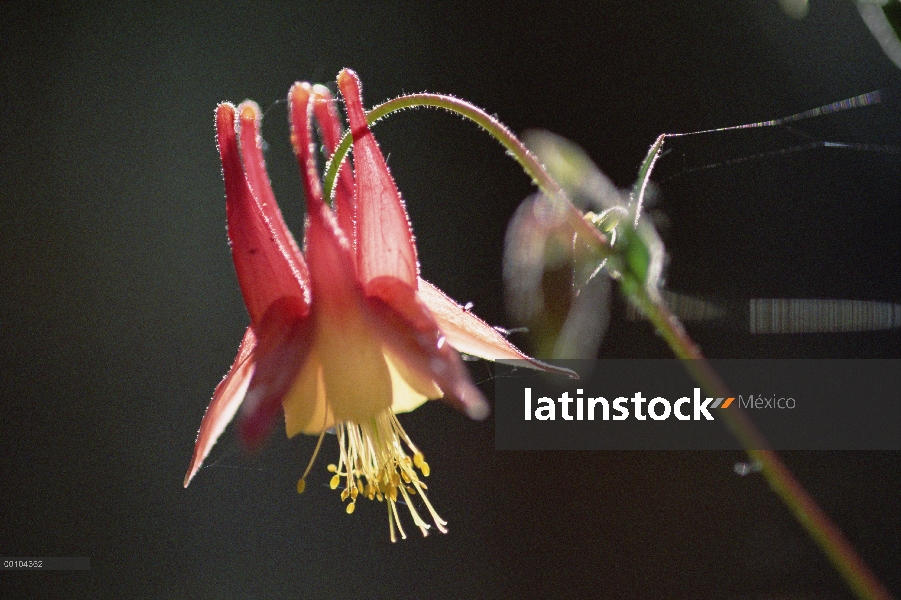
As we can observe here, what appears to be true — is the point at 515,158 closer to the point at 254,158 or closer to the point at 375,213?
the point at 375,213

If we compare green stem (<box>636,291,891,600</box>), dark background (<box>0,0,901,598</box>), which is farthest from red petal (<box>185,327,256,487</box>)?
dark background (<box>0,0,901,598</box>)

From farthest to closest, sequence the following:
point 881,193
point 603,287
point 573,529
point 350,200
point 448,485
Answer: point 448,485, point 573,529, point 881,193, point 603,287, point 350,200

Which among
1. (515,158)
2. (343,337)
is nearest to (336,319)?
(343,337)

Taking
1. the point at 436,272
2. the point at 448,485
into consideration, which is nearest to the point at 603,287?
the point at 436,272

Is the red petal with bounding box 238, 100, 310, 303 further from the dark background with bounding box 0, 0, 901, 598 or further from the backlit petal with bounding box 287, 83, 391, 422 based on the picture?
the dark background with bounding box 0, 0, 901, 598

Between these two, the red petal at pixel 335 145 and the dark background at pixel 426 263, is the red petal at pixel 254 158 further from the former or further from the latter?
the dark background at pixel 426 263

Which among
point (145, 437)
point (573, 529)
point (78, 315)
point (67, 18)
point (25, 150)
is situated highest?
point (67, 18)

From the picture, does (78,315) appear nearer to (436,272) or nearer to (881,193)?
(436,272)
